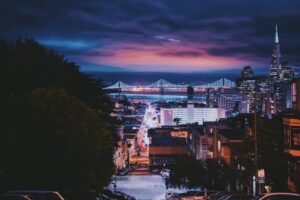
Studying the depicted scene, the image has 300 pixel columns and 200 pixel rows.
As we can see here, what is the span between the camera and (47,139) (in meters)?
35.7

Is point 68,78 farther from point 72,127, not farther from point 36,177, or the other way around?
point 36,177

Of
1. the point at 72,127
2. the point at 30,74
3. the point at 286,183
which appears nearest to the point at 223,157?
the point at 286,183

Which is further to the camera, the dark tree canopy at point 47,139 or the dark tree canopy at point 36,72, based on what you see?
the dark tree canopy at point 36,72

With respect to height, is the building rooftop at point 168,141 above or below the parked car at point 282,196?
below

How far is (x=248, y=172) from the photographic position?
49781mm

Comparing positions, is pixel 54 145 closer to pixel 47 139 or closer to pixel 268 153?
pixel 47 139

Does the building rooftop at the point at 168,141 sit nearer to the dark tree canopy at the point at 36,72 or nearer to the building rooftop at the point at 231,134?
the building rooftop at the point at 231,134

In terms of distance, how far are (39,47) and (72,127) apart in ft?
64.3

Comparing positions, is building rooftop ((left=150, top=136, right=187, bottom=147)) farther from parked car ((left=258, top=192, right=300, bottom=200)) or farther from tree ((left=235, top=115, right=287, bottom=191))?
parked car ((left=258, top=192, right=300, bottom=200))

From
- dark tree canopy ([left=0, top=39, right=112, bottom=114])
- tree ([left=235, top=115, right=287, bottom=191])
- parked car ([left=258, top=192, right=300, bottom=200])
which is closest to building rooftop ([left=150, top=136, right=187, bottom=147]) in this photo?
dark tree canopy ([left=0, top=39, right=112, bottom=114])

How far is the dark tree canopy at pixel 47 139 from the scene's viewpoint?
110 feet

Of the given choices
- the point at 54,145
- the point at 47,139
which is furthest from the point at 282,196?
the point at 54,145

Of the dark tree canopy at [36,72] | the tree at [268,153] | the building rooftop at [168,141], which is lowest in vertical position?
the building rooftop at [168,141]

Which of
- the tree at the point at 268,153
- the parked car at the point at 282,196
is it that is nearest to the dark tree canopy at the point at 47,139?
the tree at the point at 268,153
